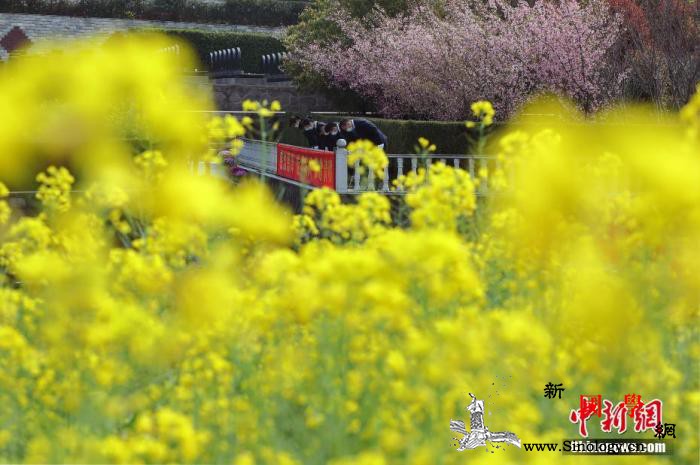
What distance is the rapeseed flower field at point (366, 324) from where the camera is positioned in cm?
376

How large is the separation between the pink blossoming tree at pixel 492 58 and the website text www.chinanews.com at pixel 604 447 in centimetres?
1699

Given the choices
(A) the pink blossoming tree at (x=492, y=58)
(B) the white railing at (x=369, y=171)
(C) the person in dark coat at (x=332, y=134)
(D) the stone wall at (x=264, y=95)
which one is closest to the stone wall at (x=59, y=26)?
(D) the stone wall at (x=264, y=95)

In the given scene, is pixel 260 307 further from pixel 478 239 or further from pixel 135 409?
pixel 478 239

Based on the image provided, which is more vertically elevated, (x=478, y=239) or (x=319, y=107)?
(x=319, y=107)

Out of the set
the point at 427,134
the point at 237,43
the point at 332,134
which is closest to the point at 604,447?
the point at 332,134

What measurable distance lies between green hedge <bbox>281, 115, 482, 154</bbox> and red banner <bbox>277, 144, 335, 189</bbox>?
250 centimetres

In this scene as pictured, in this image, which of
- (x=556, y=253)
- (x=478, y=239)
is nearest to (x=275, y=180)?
(x=478, y=239)

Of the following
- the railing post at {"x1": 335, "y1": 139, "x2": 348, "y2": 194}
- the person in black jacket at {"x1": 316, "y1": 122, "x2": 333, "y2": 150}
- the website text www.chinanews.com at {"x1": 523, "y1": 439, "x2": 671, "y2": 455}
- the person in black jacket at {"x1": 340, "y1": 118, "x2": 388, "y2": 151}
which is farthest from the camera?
the person in black jacket at {"x1": 316, "y1": 122, "x2": 333, "y2": 150}

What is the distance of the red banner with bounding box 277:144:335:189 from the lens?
13.8m

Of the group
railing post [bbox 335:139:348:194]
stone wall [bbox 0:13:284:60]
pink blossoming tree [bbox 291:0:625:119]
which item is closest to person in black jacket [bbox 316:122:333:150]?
railing post [bbox 335:139:348:194]

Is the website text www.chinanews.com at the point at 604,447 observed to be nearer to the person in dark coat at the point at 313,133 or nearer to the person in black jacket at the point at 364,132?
the person in black jacket at the point at 364,132

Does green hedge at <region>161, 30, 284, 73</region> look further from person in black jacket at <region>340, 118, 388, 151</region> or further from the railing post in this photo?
the railing post

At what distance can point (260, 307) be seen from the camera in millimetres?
4406

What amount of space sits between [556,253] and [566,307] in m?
0.43
